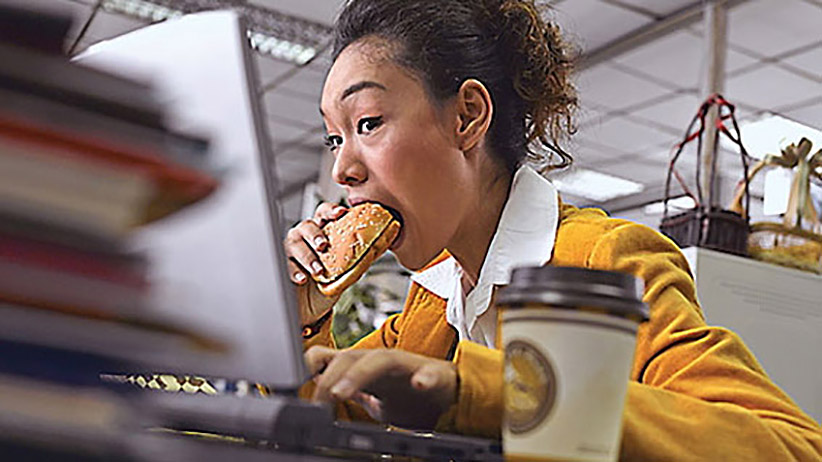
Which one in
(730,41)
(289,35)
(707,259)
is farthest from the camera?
(289,35)

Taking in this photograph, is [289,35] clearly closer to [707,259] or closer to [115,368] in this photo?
[707,259]

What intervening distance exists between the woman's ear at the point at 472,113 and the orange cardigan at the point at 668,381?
148 millimetres

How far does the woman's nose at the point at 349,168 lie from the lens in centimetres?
106

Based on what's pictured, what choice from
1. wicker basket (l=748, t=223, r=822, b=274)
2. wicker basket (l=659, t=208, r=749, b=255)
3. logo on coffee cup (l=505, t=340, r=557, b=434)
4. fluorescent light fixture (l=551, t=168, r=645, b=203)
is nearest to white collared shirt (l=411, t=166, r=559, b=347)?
logo on coffee cup (l=505, t=340, r=557, b=434)

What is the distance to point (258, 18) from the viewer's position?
4.11 meters

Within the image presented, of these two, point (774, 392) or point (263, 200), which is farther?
point (774, 392)

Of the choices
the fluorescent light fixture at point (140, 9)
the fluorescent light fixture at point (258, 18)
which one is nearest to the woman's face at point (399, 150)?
the fluorescent light fixture at point (258, 18)

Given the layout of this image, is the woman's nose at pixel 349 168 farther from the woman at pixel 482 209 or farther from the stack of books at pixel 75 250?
the stack of books at pixel 75 250

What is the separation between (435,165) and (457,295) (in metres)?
0.22

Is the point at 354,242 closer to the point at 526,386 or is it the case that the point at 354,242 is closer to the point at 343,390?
the point at 343,390

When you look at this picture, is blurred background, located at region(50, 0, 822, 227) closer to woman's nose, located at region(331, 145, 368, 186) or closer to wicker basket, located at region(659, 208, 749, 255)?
wicker basket, located at region(659, 208, 749, 255)

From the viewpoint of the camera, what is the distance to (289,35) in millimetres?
4270

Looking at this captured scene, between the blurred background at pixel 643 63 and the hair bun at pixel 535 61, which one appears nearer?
the hair bun at pixel 535 61

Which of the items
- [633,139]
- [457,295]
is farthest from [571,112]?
[633,139]
